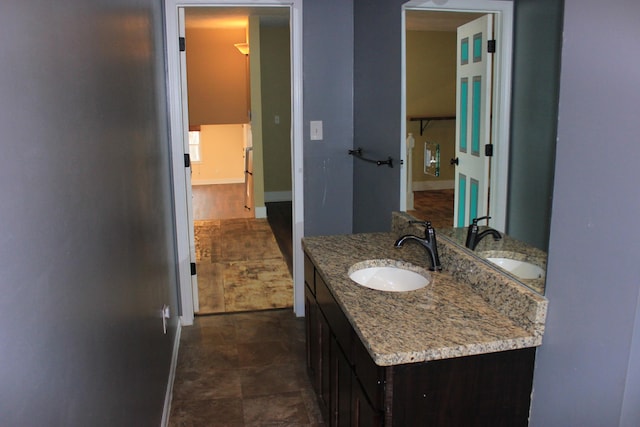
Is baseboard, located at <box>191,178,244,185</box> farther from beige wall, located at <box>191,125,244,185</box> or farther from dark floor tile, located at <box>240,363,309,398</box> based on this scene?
dark floor tile, located at <box>240,363,309,398</box>

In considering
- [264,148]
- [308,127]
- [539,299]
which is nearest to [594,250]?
[539,299]

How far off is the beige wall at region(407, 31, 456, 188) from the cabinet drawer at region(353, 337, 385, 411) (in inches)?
32.7

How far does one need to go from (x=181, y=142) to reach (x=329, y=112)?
0.94 meters

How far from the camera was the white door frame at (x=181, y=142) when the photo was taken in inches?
139

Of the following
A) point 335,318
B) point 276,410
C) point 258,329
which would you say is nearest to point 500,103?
point 335,318

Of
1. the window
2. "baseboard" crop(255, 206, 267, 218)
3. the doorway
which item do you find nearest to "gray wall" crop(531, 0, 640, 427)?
the doorway

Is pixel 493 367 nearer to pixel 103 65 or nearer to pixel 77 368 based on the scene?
pixel 77 368

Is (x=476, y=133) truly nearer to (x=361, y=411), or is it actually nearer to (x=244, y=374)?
(x=361, y=411)

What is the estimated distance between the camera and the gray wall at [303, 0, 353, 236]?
367cm

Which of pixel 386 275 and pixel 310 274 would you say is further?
pixel 310 274

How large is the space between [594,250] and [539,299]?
0.28m

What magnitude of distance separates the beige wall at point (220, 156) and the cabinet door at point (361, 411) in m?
8.58

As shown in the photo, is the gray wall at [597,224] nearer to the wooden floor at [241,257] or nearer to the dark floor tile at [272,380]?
the dark floor tile at [272,380]

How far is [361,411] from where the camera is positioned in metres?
1.92
